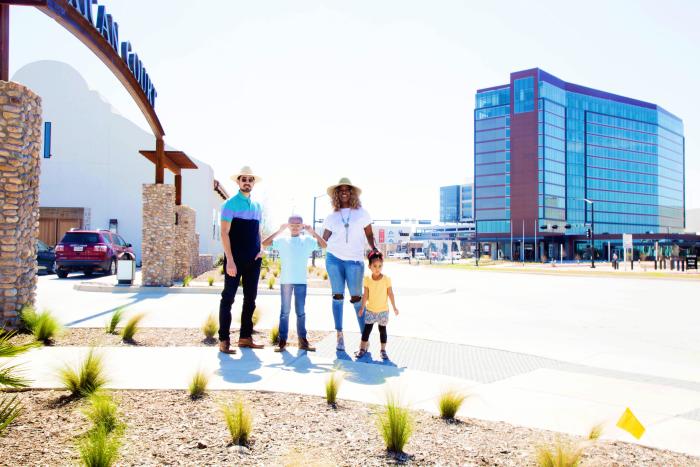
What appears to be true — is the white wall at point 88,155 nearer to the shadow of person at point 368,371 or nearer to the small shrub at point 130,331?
the small shrub at point 130,331

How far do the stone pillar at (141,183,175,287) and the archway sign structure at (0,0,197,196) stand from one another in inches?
22.0

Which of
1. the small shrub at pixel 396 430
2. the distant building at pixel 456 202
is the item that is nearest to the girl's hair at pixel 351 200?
the small shrub at pixel 396 430

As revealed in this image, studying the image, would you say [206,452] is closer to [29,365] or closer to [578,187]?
[29,365]

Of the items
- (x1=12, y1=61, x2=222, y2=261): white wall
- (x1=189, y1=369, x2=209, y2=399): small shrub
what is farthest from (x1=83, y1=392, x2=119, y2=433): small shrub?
(x1=12, y1=61, x2=222, y2=261): white wall

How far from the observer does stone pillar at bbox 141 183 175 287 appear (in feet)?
52.5

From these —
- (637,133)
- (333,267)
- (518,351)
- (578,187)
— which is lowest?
(518,351)

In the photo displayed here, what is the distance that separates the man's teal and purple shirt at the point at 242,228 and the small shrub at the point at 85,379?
2.28 meters

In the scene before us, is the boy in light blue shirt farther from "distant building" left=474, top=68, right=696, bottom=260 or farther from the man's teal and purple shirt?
"distant building" left=474, top=68, right=696, bottom=260

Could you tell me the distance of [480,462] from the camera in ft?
10.00

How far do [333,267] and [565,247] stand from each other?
93.5 m

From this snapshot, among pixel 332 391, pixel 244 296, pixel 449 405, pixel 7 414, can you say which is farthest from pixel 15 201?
pixel 449 405

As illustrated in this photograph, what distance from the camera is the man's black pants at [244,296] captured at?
6113 millimetres

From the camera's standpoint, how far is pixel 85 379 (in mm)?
4133

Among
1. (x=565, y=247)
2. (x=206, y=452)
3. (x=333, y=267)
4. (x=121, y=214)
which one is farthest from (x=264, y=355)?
(x=565, y=247)
